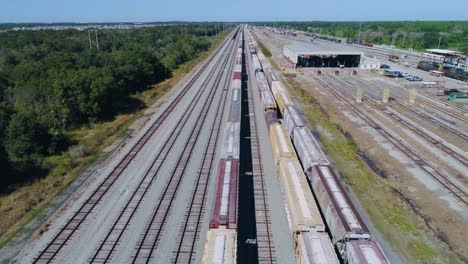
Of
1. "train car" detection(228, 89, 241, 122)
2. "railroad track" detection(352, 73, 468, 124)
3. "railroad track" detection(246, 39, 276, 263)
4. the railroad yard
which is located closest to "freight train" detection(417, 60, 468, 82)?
"railroad track" detection(352, 73, 468, 124)

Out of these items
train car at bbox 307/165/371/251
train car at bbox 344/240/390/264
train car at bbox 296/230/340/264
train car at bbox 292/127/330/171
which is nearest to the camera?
train car at bbox 344/240/390/264

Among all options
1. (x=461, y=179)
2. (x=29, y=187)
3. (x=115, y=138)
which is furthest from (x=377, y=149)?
(x=29, y=187)

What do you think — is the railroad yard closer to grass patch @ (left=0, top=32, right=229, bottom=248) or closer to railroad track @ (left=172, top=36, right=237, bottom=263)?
railroad track @ (left=172, top=36, right=237, bottom=263)

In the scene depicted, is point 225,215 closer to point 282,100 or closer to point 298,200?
point 298,200

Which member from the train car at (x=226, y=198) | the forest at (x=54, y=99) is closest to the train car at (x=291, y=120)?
the train car at (x=226, y=198)

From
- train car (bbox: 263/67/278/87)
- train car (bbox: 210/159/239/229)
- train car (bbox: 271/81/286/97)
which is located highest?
train car (bbox: 263/67/278/87)

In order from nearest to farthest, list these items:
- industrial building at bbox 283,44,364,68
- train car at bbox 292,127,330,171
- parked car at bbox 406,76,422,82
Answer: train car at bbox 292,127,330,171 → parked car at bbox 406,76,422,82 → industrial building at bbox 283,44,364,68

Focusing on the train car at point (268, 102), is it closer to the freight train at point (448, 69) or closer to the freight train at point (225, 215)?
the freight train at point (225, 215)
